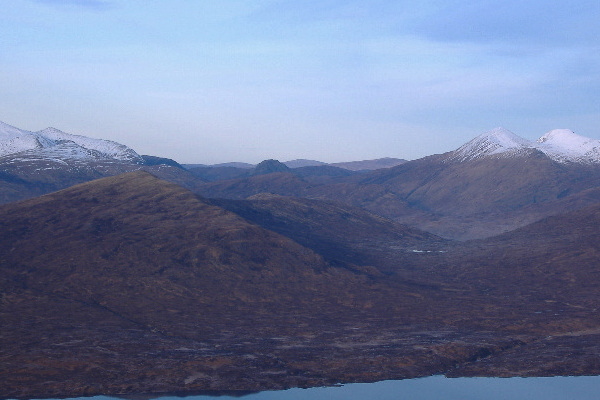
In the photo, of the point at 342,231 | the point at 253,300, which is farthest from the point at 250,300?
the point at 342,231

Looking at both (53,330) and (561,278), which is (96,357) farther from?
(561,278)

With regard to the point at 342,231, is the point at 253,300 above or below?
below

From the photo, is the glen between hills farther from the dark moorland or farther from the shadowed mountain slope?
the shadowed mountain slope

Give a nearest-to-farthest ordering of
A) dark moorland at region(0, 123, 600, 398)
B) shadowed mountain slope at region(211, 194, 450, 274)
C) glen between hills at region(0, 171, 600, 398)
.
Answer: dark moorland at region(0, 123, 600, 398) → glen between hills at region(0, 171, 600, 398) → shadowed mountain slope at region(211, 194, 450, 274)

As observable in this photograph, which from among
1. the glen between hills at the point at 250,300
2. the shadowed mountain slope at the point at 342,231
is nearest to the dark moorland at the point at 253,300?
the glen between hills at the point at 250,300

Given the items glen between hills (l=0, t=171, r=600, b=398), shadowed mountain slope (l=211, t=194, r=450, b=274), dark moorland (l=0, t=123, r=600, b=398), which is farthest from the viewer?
shadowed mountain slope (l=211, t=194, r=450, b=274)

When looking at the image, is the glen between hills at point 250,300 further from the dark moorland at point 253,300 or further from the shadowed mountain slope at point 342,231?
the shadowed mountain slope at point 342,231

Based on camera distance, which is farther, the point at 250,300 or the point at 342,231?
the point at 342,231

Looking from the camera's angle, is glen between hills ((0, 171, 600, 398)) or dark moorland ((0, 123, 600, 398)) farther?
glen between hills ((0, 171, 600, 398))

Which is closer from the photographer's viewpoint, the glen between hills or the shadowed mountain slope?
the glen between hills

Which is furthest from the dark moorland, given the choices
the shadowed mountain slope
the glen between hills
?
the shadowed mountain slope

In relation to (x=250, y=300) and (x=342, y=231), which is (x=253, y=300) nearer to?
(x=250, y=300)
